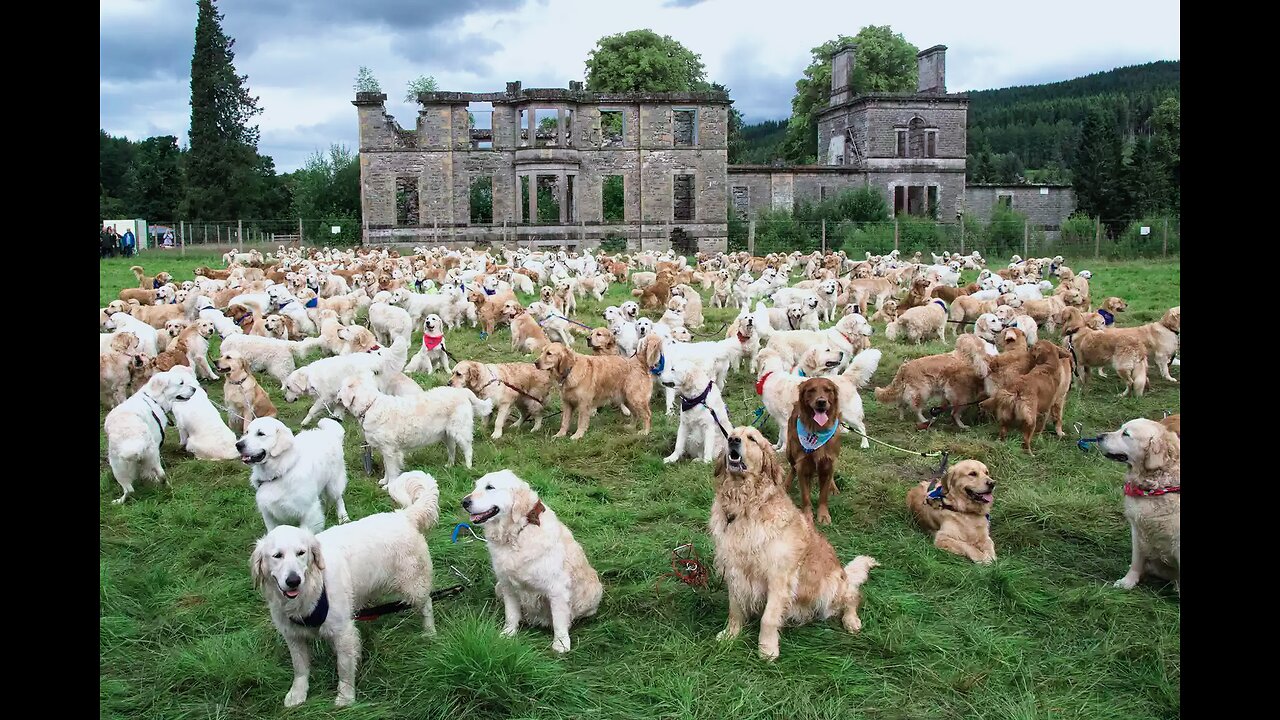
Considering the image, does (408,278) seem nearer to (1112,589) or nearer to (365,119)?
(1112,589)

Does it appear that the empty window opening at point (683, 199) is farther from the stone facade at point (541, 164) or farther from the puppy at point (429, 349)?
the puppy at point (429, 349)

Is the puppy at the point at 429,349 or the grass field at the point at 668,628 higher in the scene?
the puppy at the point at 429,349

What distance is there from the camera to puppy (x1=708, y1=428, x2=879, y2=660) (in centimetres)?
454

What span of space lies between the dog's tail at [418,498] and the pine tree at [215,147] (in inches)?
1936

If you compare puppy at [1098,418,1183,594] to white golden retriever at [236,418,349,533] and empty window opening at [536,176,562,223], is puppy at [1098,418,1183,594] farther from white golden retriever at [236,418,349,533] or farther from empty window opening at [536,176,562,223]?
empty window opening at [536,176,562,223]

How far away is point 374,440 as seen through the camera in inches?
291

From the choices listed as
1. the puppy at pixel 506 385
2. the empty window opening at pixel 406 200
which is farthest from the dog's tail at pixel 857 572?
the empty window opening at pixel 406 200

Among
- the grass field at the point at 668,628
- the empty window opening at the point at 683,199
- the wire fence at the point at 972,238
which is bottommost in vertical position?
the grass field at the point at 668,628

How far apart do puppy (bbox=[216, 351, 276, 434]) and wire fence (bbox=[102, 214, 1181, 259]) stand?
28235 mm

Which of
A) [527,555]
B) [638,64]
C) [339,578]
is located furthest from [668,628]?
[638,64]

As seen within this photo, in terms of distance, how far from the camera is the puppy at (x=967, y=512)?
5719 millimetres

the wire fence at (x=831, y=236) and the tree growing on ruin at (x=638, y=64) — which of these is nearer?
the wire fence at (x=831, y=236)
